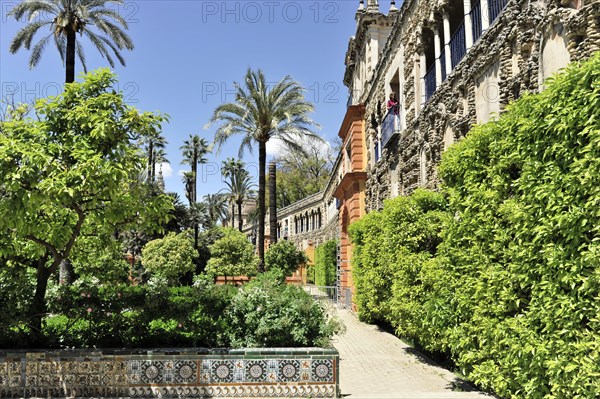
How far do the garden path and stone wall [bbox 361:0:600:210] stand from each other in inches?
160

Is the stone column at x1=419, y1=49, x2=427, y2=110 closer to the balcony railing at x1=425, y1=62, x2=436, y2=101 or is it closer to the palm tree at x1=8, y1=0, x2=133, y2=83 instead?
the balcony railing at x1=425, y1=62, x2=436, y2=101

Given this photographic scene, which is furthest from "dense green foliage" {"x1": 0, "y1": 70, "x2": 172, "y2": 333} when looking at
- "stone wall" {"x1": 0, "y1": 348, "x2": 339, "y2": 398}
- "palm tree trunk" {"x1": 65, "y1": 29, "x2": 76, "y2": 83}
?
"palm tree trunk" {"x1": 65, "y1": 29, "x2": 76, "y2": 83}

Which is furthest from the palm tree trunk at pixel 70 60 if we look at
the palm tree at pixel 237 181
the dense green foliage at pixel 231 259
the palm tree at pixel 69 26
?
the palm tree at pixel 237 181

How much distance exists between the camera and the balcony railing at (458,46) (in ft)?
33.3

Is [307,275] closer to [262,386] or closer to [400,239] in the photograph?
[400,239]

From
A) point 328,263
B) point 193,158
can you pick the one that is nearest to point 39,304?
point 328,263

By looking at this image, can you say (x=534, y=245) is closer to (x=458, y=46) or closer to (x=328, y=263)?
(x=458, y=46)

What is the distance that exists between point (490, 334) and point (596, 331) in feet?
5.90

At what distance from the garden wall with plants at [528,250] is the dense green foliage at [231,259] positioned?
23.2 meters

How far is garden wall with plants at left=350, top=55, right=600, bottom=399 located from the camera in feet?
13.4

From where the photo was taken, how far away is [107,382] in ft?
20.4

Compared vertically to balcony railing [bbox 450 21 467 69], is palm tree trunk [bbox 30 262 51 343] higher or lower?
lower

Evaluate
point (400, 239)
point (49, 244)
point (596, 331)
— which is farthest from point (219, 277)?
point (596, 331)

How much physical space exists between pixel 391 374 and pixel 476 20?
721 centimetres
